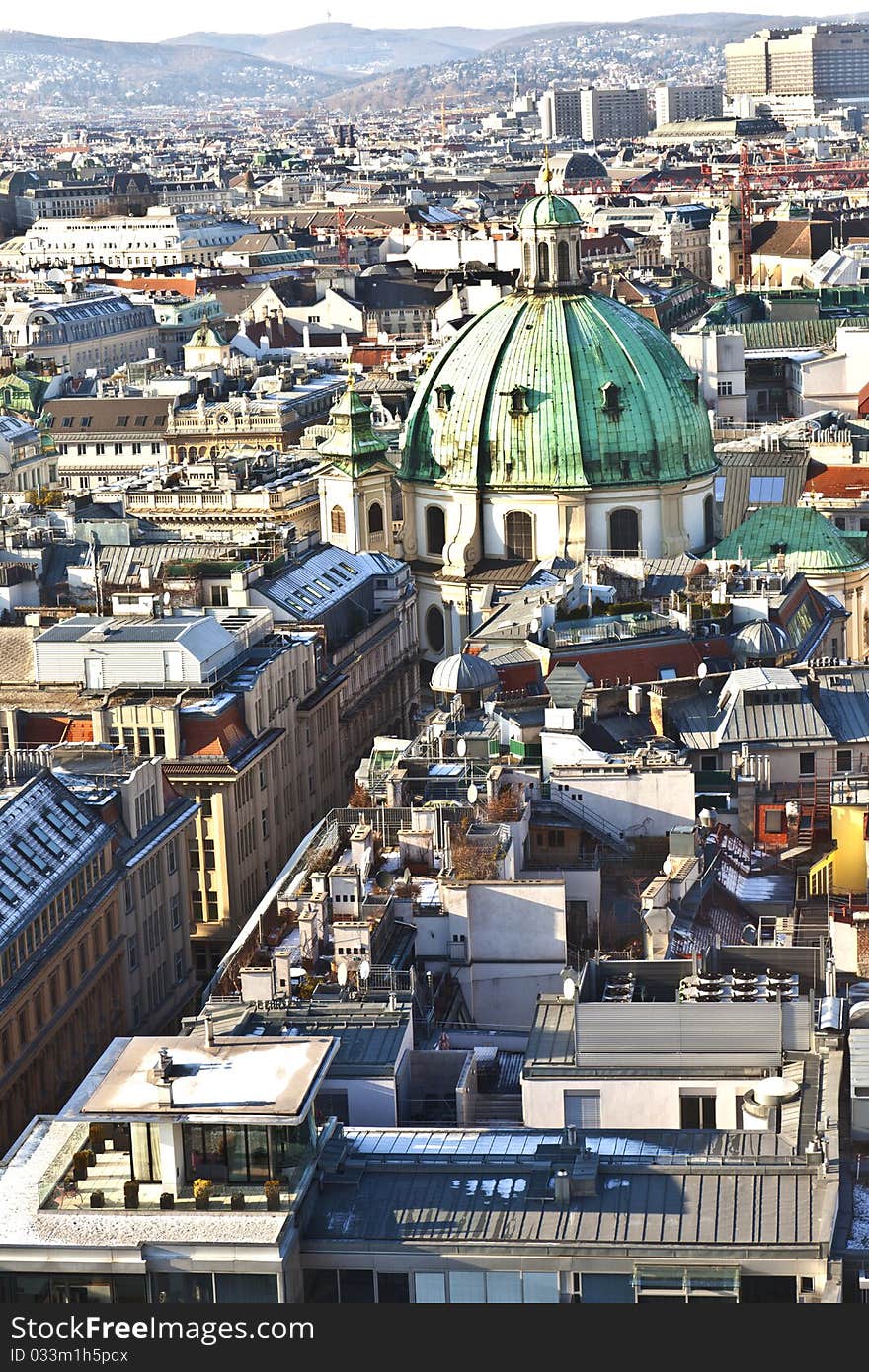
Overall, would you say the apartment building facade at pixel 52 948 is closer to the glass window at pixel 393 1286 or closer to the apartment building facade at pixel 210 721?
the apartment building facade at pixel 210 721

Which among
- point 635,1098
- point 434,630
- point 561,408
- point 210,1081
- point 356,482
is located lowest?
point 434,630

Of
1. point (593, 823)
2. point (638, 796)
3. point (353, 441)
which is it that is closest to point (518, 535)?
point (353, 441)

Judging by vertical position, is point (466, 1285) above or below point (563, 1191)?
below

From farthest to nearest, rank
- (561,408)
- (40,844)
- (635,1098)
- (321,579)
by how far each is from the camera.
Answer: (561,408), (321,579), (40,844), (635,1098)

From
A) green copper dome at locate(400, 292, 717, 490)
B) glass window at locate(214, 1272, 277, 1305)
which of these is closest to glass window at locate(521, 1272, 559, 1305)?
glass window at locate(214, 1272, 277, 1305)

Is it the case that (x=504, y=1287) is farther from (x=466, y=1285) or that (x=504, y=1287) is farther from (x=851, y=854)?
(x=851, y=854)

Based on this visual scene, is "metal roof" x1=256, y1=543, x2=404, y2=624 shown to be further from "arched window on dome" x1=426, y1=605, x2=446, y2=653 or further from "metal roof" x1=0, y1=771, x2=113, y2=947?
"metal roof" x1=0, y1=771, x2=113, y2=947
